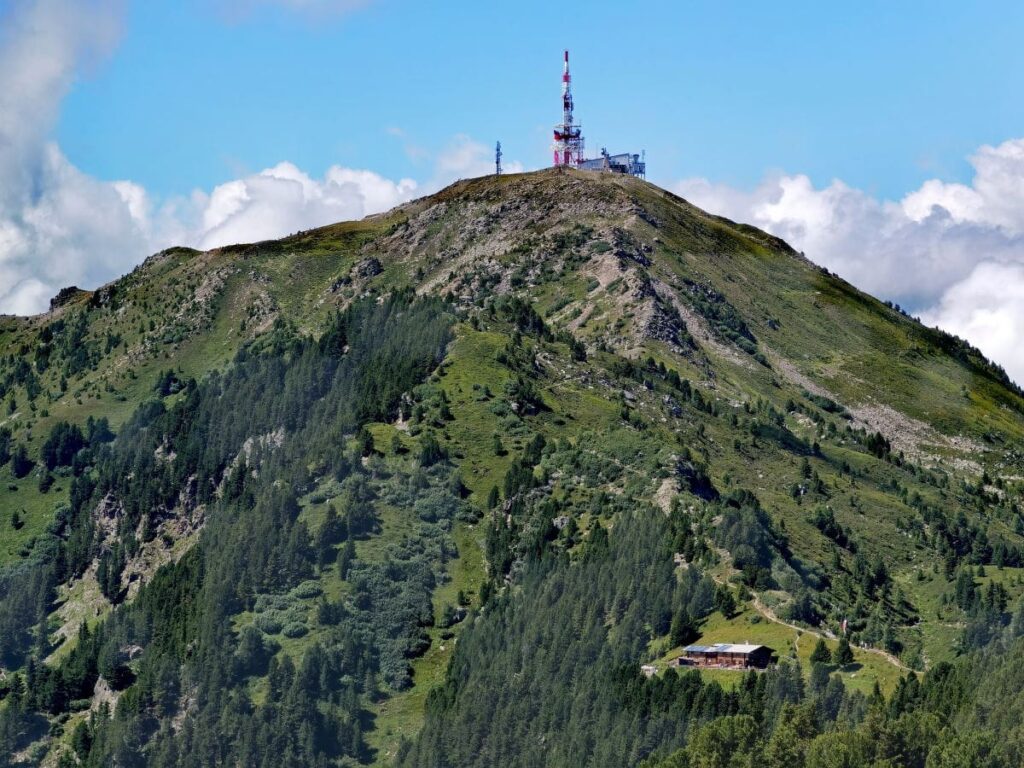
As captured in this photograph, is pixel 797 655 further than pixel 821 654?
Yes

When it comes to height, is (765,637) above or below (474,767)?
above

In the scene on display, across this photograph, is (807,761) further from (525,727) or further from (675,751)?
(525,727)

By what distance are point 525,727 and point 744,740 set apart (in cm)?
3644

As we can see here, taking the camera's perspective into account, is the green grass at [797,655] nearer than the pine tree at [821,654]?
Yes

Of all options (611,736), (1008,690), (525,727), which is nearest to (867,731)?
(1008,690)

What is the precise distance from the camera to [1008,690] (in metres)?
169

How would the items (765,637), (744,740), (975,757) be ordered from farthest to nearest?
(765,637) < (744,740) < (975,757)

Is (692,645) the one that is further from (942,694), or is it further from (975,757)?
(975,757)

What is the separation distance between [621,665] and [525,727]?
12741 mm

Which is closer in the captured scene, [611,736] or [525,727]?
[611,736]

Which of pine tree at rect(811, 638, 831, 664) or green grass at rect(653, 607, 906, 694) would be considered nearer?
green grass at rect(653, 607, 906, 694)

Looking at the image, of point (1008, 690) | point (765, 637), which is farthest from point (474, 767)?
point (1008, 690)

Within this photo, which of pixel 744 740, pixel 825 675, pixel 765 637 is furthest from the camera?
pixel 765 637

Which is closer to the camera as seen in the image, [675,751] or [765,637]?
[675,751]
